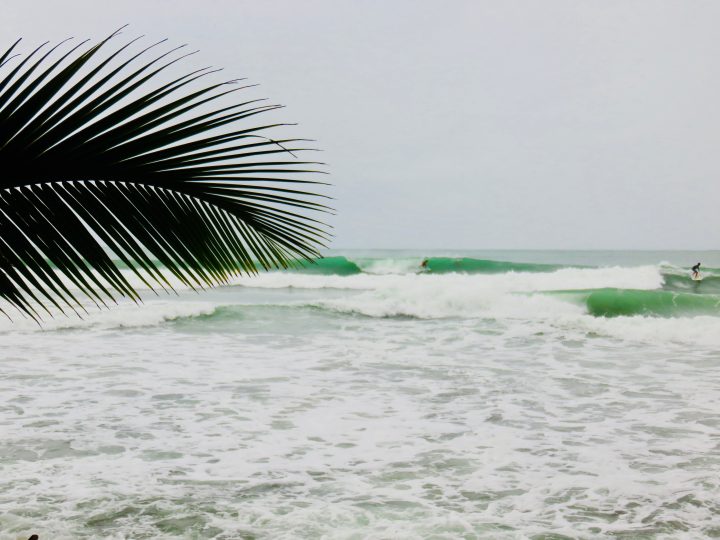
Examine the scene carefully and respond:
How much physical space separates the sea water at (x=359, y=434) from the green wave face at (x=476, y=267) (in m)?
19.5

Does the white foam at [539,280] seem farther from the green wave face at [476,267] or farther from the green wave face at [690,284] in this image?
the green wave face at [476,267]

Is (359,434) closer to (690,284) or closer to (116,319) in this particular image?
(116,319)

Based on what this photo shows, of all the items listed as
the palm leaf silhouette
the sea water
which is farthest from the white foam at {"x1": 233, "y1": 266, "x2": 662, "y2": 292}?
the palm leaf silhouette

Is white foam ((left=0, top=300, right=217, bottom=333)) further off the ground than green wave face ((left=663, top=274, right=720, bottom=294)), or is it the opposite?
white foam ((left=0, top=300, right=217, bottom=333))

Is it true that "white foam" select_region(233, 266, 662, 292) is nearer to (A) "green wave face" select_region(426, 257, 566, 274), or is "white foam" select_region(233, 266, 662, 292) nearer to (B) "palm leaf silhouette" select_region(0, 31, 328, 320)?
(A) "green wave face" select_region(426, 257, 566, 274)

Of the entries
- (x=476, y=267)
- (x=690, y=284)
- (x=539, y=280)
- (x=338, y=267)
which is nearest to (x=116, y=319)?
(x=539, y=280)

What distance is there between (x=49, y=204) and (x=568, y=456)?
12.7ft

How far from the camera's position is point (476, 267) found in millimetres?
30984

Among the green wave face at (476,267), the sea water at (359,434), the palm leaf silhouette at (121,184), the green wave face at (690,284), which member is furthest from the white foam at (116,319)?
the green wave face at (476,267)

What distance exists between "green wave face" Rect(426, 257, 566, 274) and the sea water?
1951cm

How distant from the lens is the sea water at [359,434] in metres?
3.22

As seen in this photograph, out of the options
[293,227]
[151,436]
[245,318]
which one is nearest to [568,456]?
[151,436]

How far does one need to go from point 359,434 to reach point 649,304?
40.2 feet

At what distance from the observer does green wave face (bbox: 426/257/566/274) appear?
1200 inches
